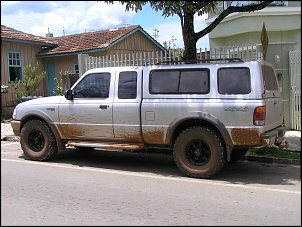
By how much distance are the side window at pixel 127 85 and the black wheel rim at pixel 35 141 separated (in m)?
2.16

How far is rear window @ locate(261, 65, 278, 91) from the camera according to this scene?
613 cm

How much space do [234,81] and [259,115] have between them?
2.44ft

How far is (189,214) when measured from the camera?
14.7 ft

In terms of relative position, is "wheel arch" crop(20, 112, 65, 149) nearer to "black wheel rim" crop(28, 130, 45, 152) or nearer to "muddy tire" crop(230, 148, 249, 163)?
"black wheel rim" crop(28, 130, 45, 152)

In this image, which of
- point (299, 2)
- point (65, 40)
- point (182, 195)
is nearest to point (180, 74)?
point (182, 195)

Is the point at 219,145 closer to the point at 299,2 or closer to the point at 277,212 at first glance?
the point at 277,212

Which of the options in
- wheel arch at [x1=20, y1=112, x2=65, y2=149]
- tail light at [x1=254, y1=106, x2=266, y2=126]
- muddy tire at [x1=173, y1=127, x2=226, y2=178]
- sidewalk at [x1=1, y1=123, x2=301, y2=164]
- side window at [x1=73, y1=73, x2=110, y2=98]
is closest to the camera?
tail light at [x1=254, y1=106, x2=266, y2=126]

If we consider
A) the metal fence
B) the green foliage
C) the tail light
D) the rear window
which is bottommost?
the tail light

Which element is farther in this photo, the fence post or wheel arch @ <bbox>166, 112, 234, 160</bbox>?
the fence post

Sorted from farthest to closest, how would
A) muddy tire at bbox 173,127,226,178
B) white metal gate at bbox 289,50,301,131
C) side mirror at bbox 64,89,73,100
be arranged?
white metal gate at bbox 289,50,301,131 → side mirror at bbox 64,89,73,100 → muddy tire at bbox 173,127,226,178

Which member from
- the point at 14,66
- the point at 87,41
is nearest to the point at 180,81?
the point at 14,66

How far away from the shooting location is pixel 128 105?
6734mm

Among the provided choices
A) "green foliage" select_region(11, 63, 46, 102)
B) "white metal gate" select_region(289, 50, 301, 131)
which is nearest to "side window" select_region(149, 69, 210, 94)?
"white metal gate" select_region(289, 50, 301, 131)

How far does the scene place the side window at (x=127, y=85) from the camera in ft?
22.4
